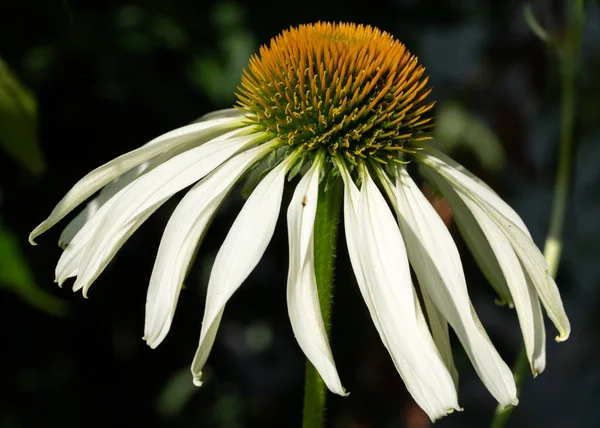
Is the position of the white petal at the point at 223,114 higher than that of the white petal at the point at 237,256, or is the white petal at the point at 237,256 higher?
the white petal at the point at 223,114

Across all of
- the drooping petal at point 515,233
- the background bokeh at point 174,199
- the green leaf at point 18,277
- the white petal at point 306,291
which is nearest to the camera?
the white petal at point 306,291

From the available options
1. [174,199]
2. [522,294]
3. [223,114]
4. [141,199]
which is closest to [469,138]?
[174,199]

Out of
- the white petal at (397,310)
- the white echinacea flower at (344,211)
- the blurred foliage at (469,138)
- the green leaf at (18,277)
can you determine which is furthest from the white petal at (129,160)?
the blurred foliage at (469,138)

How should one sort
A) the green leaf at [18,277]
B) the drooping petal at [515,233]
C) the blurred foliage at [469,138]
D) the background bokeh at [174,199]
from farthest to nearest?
the blurred foliage at [469,138]
the background bokeh at [174,199]
the green leaf at [18,277]
the drooping petal at [515,233]

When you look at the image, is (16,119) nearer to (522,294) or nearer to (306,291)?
(306,291)

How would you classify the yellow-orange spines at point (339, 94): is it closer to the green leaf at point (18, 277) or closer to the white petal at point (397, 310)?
the white petal at point (397, 310)

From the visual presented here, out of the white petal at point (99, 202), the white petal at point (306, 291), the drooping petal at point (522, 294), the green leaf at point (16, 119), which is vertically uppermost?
the green leaf at point (16, 119)

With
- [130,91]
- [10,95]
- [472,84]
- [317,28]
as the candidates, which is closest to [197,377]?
[10,95]

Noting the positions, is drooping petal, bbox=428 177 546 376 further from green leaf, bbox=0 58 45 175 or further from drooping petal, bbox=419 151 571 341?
green leaf, bbox=0 58 45 175
